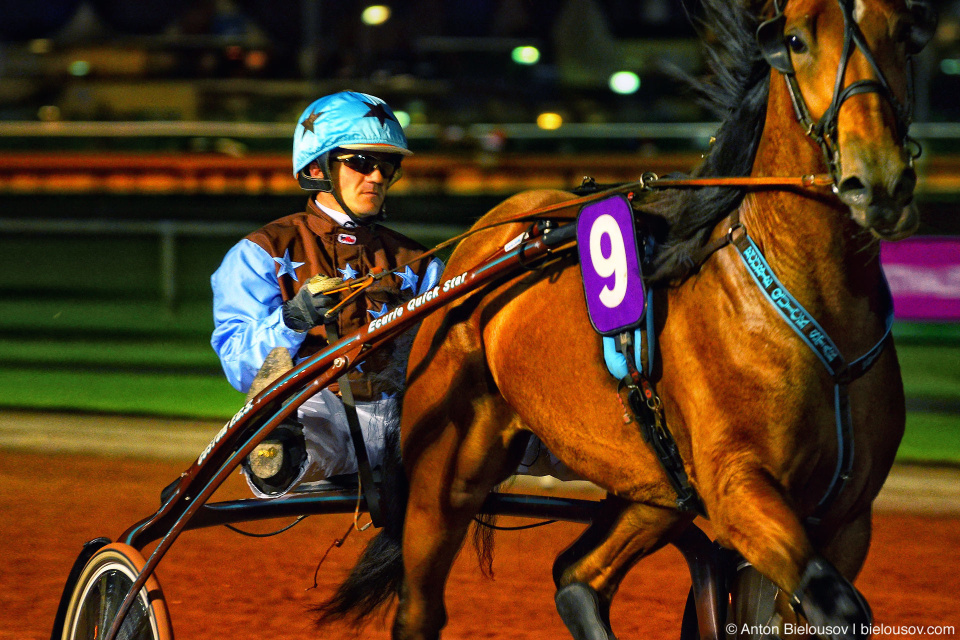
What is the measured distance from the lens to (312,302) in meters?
3.00

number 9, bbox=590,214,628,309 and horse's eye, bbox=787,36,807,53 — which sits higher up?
horse's eye, bbox=787,36,807,53

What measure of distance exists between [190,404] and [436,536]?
4.98m

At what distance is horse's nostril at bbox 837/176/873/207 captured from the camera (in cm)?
199

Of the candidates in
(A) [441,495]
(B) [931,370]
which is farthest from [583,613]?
(B) [931,370]

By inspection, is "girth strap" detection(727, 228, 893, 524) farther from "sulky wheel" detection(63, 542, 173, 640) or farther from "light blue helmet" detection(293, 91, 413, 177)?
"sulky wheel" detection(63, 542, 173, 640)

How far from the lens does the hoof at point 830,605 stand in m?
1.99

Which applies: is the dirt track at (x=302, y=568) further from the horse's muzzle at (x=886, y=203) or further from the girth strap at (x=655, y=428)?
the horse's muzzle at (x=886, y=203)

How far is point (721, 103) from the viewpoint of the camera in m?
2.51

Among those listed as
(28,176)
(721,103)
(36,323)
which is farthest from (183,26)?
(721,103)

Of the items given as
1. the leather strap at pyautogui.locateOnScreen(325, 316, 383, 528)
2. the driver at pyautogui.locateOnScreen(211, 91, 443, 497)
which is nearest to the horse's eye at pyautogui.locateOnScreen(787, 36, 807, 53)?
the driver at pyautogui.locateOnScreen(211, 91, 443, 497)

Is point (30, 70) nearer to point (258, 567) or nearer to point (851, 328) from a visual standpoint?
point (258, 567)

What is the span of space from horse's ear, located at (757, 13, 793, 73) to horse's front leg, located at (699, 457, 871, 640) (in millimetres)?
734

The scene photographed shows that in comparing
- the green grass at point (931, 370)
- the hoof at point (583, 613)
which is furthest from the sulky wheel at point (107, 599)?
the green grass at point (931, 370)

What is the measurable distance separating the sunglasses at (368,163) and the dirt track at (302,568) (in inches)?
59.6
